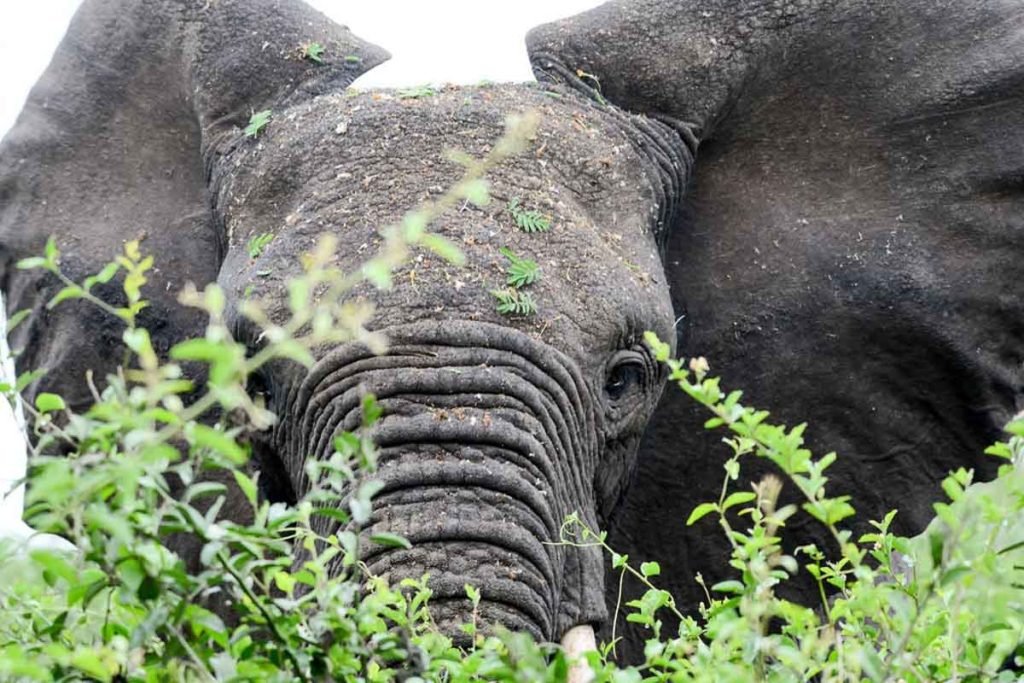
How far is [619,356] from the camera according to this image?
195 inches

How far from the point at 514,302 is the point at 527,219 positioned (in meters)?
0.32

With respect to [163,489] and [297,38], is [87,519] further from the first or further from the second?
[297,38]

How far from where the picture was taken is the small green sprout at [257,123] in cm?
550

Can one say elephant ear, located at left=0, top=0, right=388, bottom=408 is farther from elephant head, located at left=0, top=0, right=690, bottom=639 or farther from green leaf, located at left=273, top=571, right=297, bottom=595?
green leaf, located at left=273, top=571, right=297, bottom=595

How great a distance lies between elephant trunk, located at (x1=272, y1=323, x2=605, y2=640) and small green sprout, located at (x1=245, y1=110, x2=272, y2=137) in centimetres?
104

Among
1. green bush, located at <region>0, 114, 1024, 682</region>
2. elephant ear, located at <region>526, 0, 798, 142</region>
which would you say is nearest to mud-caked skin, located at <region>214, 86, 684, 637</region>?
elephant ear, located at <region>526, 0, 798, 142</region>

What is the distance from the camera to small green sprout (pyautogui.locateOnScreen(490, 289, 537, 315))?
4551 millimetres

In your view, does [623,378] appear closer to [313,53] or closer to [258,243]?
[258,243]

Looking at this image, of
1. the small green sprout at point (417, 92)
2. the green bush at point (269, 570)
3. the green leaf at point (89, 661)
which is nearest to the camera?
the green bush at point (269, 570)

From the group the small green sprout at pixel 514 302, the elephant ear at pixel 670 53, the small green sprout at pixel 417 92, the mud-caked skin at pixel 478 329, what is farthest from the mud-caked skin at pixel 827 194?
the small green sprout at pixel 514 302

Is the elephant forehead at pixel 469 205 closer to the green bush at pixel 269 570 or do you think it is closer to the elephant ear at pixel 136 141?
the elephant ear at pixel 136 141

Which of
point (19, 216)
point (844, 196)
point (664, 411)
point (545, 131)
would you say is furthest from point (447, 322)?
point (19, 216)

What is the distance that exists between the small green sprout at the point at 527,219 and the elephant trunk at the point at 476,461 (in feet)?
1.17

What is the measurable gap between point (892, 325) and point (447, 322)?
1713 mm
